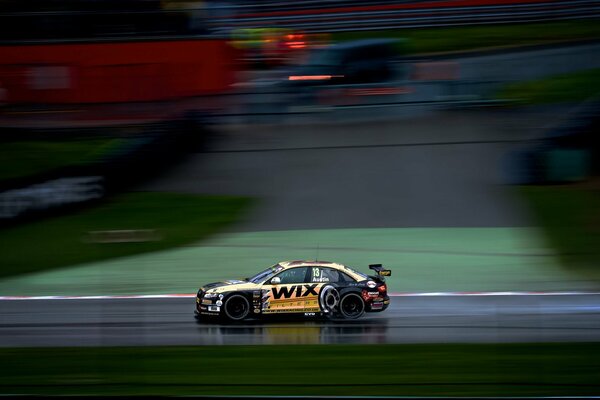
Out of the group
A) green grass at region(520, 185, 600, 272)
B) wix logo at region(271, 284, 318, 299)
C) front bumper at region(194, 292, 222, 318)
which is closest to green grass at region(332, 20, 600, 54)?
green grass at region(520, 185, 600, 272)

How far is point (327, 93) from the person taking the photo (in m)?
27.4

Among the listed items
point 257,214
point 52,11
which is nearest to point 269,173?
point 257,214

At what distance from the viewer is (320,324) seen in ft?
43.4

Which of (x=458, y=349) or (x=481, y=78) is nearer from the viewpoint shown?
(x=458, y=349)

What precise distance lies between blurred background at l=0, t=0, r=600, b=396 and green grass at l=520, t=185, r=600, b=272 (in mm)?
75

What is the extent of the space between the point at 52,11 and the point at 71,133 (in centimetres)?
634

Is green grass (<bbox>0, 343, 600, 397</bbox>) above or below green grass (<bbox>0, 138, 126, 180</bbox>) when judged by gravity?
below

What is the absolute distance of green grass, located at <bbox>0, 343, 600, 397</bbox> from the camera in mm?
8664

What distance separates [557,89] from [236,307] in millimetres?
18076

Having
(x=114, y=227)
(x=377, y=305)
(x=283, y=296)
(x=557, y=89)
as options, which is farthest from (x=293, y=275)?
(x=557, y=89)

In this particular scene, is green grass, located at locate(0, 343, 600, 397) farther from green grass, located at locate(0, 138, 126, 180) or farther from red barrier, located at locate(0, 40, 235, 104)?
red barrier, located at locate(0, 40, 235, 104)

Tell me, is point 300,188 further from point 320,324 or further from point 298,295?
point 320,324

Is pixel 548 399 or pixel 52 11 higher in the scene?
pixel 52 11

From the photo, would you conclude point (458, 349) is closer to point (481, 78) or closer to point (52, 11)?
point (481, 78)
